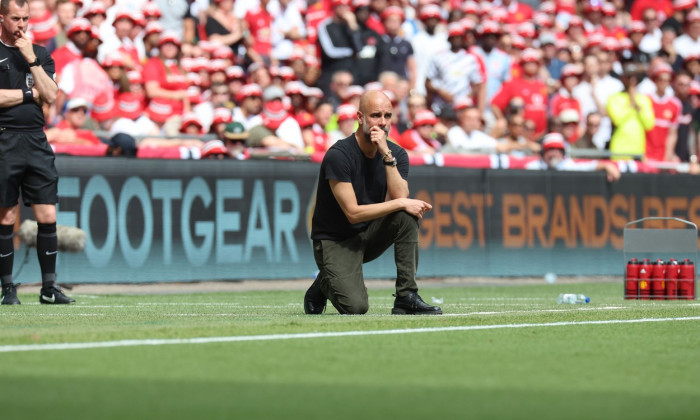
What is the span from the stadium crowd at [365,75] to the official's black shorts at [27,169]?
3.53m

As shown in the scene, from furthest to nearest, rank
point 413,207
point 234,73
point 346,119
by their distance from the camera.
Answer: point 234,73
point 346,119
point 413,207

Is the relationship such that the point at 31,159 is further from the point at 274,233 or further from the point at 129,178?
the point at 274,233

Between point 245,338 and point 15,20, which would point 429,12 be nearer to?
point 15,20

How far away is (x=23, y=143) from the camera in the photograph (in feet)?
33.9

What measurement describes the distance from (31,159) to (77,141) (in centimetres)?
419

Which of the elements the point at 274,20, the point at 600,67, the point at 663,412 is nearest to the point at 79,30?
the point at 274,20

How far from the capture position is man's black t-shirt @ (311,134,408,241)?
8703 mm

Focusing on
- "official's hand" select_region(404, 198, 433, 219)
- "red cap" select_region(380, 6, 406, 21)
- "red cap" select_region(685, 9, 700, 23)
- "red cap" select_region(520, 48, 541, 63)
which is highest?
"red cap" select_region(685, 9, 700, 23)

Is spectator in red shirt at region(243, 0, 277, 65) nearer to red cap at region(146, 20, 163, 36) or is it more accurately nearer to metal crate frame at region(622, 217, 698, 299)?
red cap at region(146, 20, 163, 36)

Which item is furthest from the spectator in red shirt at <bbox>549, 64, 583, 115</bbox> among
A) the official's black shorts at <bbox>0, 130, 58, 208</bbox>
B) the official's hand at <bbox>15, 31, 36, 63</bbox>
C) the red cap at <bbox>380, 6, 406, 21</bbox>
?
the official's hand at <bbox>15, 31, 36, 63</bbox>

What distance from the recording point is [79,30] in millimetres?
15320

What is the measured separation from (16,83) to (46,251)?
1438mm

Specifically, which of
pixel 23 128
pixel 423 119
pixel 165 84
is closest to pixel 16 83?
pixel 23 128

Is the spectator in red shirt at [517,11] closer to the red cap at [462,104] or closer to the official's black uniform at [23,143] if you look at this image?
the red cap at [462,104]
